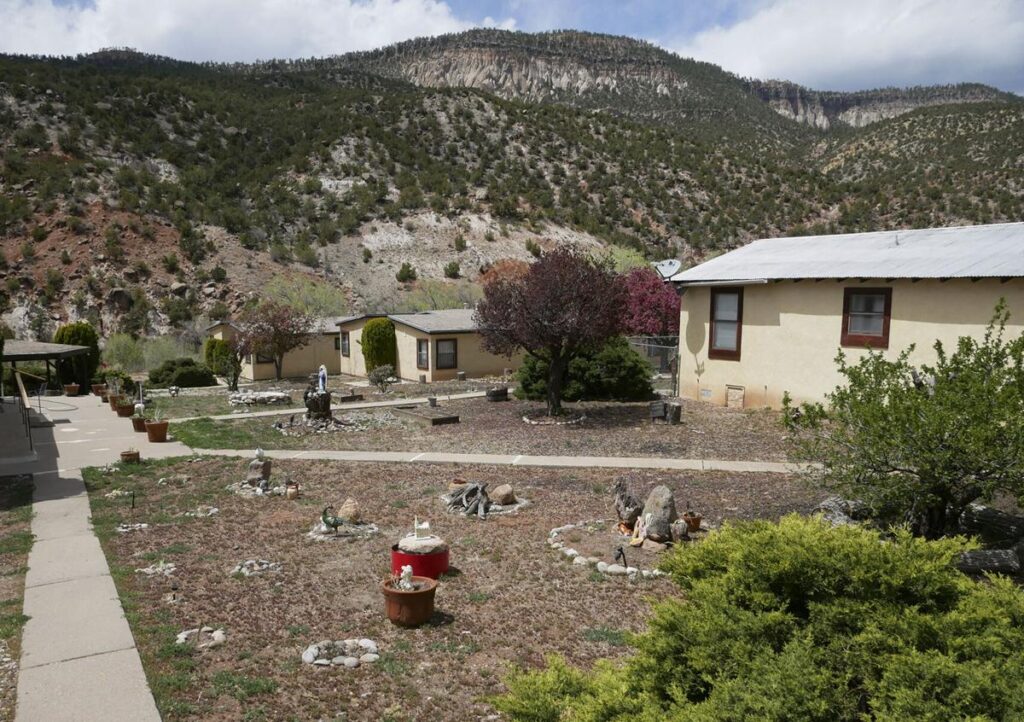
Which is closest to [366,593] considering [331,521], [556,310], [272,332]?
[331,521]

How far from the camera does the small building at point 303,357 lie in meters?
36.5

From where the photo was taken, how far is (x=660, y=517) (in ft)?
31.9

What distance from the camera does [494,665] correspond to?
259 inches

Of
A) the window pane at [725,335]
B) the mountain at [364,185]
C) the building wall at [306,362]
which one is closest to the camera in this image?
the window pane at [725,335]

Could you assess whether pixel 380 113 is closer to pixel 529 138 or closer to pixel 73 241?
pixel 529 138

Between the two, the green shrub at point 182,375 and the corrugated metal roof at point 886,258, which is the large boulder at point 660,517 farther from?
the green shrub at point 182,375

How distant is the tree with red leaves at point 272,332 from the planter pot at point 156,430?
565 inches

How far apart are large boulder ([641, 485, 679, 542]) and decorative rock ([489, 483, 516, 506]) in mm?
2769

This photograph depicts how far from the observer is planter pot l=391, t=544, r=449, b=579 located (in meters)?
8.37

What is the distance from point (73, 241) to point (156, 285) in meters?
6.74

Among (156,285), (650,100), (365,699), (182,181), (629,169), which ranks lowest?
(365,699)

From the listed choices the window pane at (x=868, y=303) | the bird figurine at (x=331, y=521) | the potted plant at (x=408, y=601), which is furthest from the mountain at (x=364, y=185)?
the potted plant at (x=408, y=601)

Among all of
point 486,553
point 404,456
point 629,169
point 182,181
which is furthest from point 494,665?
point 629,169

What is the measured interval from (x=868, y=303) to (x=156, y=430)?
18794 millimetres
